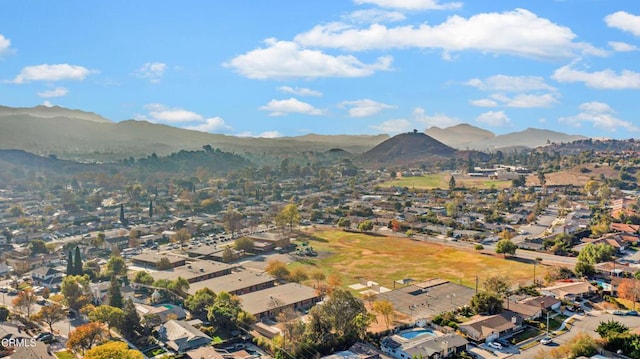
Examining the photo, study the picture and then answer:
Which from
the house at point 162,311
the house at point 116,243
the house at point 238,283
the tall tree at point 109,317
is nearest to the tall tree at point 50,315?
the tall tree at point 109,317

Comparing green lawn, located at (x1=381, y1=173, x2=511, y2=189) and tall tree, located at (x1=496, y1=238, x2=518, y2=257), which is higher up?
green lawn, located at (x1=381, y1=173, x2=511, y2=189)

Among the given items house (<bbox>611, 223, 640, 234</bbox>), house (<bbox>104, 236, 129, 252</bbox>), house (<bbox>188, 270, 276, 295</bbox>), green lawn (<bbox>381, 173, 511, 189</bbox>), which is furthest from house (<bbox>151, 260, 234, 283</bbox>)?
green lawn (<bbox>381, 173, 511, 189</bbox>)

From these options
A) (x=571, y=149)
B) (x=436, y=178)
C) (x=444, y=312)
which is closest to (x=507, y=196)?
(x=436, y=178)

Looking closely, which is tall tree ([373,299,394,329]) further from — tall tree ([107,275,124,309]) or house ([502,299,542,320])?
tall tree ([107,275,124,309])

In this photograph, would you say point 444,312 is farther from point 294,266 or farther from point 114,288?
point 114,288

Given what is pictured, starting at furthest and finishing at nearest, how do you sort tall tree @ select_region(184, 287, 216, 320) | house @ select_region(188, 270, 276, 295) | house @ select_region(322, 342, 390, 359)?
house @ select_region(188, 270, 276, 295) < tall tree @ select_region(184, 287, 216, 320) < house @ select_region(322, 342, 390, 359)

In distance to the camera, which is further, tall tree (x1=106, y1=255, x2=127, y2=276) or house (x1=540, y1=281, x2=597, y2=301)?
tall tree (x1=106, y1=255, x2=127, y2=276)

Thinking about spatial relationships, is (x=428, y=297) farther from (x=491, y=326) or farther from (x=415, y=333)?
(x=415, y=333)

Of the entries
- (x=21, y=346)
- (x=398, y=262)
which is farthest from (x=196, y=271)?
(x=398, y=262)
